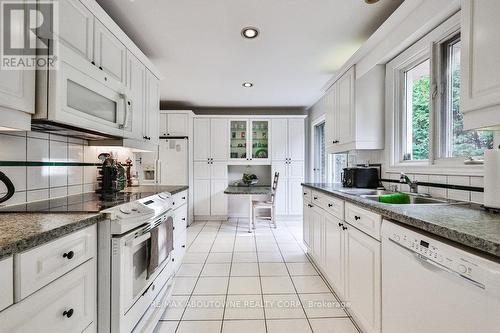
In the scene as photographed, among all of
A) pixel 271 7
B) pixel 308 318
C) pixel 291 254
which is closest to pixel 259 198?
pixel 291 254

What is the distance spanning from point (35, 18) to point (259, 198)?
449cm

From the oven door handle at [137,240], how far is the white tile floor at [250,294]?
709mm

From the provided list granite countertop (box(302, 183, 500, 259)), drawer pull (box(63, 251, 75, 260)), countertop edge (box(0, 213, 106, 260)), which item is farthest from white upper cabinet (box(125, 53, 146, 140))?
granite countertop (box(302, 183, 500, 259))

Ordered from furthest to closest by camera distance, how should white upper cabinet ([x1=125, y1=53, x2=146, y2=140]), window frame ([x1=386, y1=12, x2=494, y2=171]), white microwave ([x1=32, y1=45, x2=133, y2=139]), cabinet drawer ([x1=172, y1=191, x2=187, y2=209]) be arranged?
cabinet drawer ([x1=172, y1=191, x2=187, y2=209]) < white upper cabinet ([x1=125, y1=53, x2=146, y2=140]) < window frame ([x1=386, y1=12, x2=494, y2=171]) < white microwave ([x1=32, y1=45, x2=133, y2=139])

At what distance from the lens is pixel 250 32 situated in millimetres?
2295

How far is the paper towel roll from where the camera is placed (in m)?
1.17

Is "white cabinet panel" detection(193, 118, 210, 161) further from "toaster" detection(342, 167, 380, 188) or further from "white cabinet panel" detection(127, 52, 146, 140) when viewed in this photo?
"toaster" detection(342, 167, 380, 188)

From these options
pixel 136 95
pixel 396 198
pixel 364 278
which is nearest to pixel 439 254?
pixel 364 278

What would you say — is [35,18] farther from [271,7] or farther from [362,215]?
[362,215]

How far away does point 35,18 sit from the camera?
120cm

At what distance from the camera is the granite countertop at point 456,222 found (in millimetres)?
780

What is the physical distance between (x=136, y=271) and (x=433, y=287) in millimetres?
1554

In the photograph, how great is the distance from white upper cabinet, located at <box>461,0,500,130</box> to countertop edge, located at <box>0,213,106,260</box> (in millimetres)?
1862

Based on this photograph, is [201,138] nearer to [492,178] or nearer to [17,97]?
[17,97]
